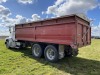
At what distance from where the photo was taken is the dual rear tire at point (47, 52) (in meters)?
8.73

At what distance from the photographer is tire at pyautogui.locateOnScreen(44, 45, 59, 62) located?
8.64 meters

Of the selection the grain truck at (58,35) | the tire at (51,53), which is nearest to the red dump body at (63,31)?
the grain truck at (58,35)

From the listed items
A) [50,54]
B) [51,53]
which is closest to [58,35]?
[51,53]

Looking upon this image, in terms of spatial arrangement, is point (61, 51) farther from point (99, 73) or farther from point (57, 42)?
point (99, 73)

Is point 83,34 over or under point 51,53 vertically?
over

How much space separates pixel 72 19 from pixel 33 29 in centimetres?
408

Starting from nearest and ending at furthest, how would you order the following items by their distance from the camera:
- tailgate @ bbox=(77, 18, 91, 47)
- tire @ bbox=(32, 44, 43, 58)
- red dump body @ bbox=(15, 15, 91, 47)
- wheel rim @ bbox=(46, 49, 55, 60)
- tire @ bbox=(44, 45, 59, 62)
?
1. red dump body @ bbox=(15, 15, 91, 47)
2. tailgate @ bbox=(77, 18, 91, 47)
3. tire @ bbox=(44, 45, 59, 62)
4. wheel rim @ bbox=(46, 49, 55, 60)
5. tire @ bbox=(32, 44, 43, 58)

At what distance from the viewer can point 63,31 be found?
26.8ft

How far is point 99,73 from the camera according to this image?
714 centimetres

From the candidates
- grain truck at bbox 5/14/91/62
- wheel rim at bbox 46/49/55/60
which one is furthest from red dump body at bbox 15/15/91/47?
wheel rim at bbox 46/49/55/60

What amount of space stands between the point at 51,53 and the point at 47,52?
1.00 ft

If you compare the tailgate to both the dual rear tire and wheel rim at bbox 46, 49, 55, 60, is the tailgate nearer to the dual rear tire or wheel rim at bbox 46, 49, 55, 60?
the dual rear tire

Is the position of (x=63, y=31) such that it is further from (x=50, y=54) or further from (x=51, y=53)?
(x=50, y=54)

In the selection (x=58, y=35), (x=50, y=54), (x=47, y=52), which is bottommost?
(x=50, y=54)
